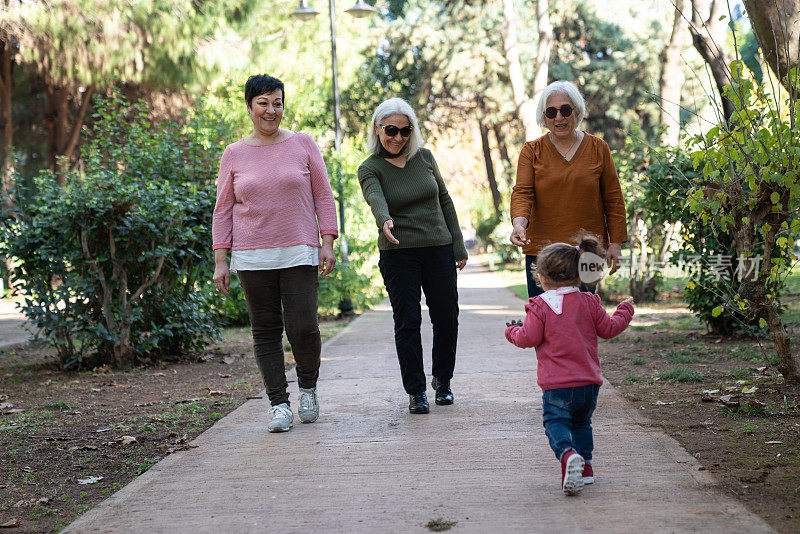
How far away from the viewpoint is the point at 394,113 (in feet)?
17.1

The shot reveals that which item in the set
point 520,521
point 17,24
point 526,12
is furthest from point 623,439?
point 526,12

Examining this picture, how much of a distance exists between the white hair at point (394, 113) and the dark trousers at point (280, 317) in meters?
0.88

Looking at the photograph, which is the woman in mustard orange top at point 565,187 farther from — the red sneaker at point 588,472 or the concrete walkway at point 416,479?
the red sneaker at point 588,472

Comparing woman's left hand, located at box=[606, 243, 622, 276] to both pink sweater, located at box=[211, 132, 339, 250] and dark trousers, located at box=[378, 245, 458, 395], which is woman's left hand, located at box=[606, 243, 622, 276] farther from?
pink sweater, located at box=[211, 132, 339, 250]

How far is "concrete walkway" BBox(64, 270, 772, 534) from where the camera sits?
3.36 m

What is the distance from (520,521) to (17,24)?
46.1ft

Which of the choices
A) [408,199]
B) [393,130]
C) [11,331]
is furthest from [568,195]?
[11,331]

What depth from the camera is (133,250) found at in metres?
7.99

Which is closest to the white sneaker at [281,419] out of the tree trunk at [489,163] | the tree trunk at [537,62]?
the tree trunk at [537,62]

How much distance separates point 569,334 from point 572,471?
1.91 ft

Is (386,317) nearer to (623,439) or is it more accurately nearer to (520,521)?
(623,439)

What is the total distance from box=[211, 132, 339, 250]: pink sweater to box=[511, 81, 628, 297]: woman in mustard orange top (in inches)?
45.2

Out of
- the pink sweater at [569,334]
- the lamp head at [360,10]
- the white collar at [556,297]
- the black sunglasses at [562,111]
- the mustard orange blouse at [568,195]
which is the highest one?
the lamp head at [360,10]

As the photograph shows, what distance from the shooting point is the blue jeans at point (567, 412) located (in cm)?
366
